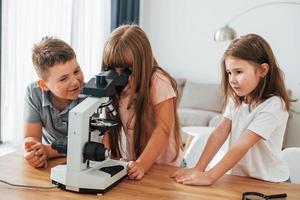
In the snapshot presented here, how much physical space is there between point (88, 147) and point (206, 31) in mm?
4348

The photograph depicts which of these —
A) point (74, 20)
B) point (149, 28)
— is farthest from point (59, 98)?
point (149, 28)

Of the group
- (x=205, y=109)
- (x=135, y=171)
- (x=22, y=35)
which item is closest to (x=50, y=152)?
(x=135, y=171)

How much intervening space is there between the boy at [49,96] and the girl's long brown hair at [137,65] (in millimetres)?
173

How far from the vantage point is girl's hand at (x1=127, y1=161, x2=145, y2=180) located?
4.28 feet

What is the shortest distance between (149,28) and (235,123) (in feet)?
13.6

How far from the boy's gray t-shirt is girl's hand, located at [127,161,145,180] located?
1.50 feet

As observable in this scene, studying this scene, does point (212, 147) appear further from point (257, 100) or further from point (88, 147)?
point (88, 147)

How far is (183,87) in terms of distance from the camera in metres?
5.23

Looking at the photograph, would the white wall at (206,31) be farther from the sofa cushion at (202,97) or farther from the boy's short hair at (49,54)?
the boy's short hair at (49,54)

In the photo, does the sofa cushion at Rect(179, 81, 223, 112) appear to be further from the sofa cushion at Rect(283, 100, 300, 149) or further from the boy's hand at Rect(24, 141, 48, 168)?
the boy's hand at Rect(24, 141, 48, 168)

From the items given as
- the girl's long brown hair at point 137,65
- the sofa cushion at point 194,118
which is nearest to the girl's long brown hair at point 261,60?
the girl's long brown hair at point 137,65

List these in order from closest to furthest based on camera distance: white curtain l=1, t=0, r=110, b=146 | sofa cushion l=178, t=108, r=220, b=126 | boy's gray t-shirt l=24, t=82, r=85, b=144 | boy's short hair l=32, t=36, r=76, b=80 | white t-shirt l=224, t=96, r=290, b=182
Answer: white t-shirt l=224, t=96, r=290, b=182, boy's short hair l=32, t=36, r=76, b=80, boy's gray t-shirt l=24, t=82, r=85, b=144, white curtain l=1, t=0, r=110, b=146, sofa cushion l=178, t=108, r=220, b=126

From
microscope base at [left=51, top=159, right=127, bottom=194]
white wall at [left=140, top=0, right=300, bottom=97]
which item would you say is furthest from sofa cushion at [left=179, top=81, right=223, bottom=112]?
microscope base at [left=51, top=159, right=127, bottom=194]

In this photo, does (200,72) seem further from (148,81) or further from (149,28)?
(148,81)
